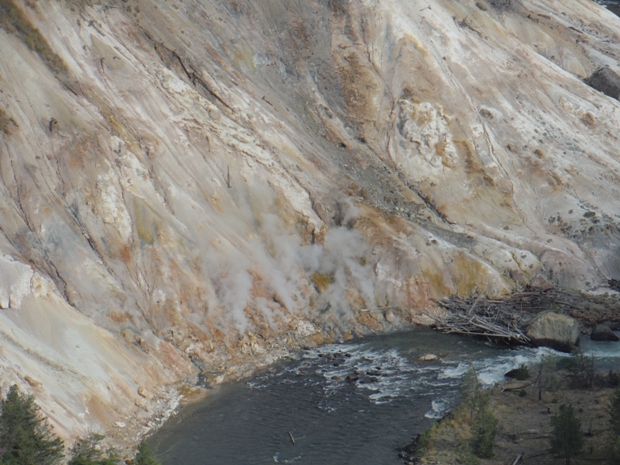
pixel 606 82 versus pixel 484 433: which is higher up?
pixel 606 82

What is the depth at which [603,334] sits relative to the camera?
35.6 m

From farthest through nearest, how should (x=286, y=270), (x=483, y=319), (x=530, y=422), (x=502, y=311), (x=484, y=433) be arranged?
1. (x=286, y=270)
2. (x=502, y=311)
3. (x=483, y=319)
4. (x=530, y=422)
5. (x=484, y=433)

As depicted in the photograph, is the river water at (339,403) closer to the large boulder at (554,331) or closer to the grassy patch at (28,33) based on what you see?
the large boulder at (554,331)

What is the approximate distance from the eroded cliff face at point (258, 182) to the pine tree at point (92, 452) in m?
1.07

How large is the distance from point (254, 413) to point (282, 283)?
9.24 m

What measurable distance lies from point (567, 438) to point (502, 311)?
1282cm

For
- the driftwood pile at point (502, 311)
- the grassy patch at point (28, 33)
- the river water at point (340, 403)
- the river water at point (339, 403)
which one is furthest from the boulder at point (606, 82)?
the grassy patch at point (28, 33)

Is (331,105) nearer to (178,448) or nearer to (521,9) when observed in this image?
(521,9)

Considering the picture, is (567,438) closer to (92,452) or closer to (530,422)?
(530,422)

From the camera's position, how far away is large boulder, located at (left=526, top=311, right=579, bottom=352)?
34.5 m

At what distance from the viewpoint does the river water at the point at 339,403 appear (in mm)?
26594

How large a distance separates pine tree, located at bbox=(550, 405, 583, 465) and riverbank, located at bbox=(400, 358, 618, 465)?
0.40 m

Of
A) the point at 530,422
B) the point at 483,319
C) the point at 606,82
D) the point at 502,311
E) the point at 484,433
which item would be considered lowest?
the point at 530,422

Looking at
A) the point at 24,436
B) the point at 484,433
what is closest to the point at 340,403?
the point at 484,433
